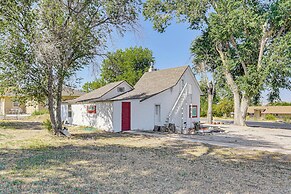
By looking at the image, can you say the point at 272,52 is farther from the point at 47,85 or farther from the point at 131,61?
the point at 131,61

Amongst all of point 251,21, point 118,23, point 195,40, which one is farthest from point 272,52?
point 118,23

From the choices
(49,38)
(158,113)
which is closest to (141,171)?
(49,38)

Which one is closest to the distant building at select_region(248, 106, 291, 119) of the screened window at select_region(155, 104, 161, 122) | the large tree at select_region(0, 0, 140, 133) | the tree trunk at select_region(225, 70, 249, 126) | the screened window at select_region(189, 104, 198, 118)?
the tree trunk at select_region(225, 70, 249, 126)

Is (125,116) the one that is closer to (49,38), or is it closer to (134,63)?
(49,38)

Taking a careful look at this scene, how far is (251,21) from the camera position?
2016 cm

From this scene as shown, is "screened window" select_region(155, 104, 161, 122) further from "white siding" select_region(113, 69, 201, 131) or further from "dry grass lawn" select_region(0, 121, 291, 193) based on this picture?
"dry grass lawn" select_region(0, 121, 291, 193)

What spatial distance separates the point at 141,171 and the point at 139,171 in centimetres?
5

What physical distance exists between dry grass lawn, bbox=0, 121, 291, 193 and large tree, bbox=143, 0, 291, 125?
42.8 ft

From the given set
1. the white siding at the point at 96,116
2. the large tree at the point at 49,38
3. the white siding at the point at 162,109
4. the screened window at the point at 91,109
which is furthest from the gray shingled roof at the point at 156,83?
the large tree at the point at 49,38

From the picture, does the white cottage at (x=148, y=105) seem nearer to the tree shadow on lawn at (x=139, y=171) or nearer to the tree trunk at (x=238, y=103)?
the tree trunk at (x=238, y=103)

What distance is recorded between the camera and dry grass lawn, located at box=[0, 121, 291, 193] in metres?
5.28

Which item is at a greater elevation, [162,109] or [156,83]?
[156,83]

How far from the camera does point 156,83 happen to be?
66.7 feet

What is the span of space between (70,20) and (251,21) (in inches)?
573
